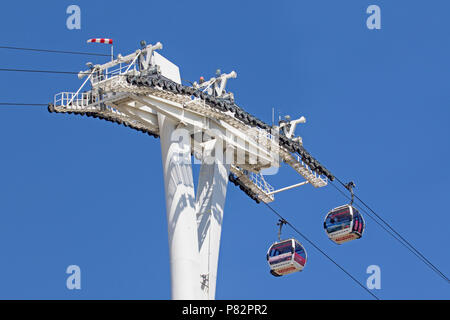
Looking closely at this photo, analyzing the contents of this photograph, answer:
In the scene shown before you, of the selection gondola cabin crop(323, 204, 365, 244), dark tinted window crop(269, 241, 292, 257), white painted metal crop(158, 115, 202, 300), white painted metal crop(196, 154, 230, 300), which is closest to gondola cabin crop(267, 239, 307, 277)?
dark tinted window crop(269, 241, 292, 257)

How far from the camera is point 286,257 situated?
210 feet

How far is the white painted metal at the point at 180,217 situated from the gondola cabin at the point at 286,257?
5.05 metres

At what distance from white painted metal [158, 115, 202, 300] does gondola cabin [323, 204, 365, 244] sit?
6953mm

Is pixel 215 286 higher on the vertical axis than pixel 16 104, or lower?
lower

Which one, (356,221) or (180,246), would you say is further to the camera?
(356,221)

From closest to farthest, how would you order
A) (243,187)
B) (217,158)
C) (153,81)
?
(153,81) → (217,158) → (243,187)

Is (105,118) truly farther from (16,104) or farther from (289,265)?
(289,265)

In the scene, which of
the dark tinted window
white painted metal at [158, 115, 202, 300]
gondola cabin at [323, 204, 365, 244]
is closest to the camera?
white painted metal at [158, 115, 202, 300]

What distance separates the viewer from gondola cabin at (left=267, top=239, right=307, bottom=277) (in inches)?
2518

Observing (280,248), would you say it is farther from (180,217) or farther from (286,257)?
(180,217)

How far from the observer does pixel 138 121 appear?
62.9m

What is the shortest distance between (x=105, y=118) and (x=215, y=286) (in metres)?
8.23

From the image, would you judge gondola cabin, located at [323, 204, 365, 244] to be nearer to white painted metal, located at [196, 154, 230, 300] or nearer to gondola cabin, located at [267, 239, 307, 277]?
gondola cabin, located at [267, 239, 307, 277]

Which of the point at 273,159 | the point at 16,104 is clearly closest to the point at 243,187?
the point at 273,159
